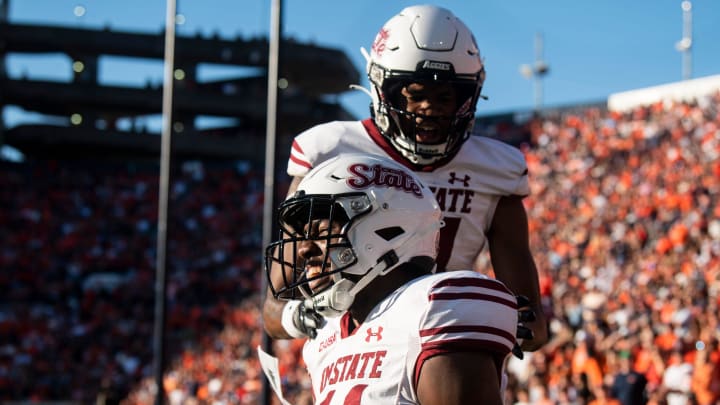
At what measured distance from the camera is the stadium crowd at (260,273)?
9508 mm

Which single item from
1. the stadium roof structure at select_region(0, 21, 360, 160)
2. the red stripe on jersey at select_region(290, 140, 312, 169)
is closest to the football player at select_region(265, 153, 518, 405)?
the red stripe on jersey at select_region(290, 140, 312, 169)

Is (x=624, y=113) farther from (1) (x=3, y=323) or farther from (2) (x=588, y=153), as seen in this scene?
(1) (x=3, y=323)

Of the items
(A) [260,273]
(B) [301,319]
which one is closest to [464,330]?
(B) [301,319]

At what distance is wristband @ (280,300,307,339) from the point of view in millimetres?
2939

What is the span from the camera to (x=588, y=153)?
1830 centimetres

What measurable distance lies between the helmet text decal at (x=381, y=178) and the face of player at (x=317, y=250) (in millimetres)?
118

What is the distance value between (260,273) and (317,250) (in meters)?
17.6

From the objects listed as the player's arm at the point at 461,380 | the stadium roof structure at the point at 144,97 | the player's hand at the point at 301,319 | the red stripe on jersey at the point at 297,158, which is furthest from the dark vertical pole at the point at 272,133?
the stadium roof structure at the point at 144,97

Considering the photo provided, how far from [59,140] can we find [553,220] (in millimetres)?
18681

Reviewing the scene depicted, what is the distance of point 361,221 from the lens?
2.48 m

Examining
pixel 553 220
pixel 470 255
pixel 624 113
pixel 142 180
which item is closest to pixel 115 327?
pixel 142 180

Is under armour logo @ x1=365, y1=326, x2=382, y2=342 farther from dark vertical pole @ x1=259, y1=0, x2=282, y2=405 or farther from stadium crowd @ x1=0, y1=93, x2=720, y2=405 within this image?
stadium crowd @ x1=0, y1=93, x2=720, y2=405

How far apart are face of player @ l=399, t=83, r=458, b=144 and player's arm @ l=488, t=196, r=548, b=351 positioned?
0.39 metres

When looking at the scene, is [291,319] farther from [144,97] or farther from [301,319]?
[144,97]
